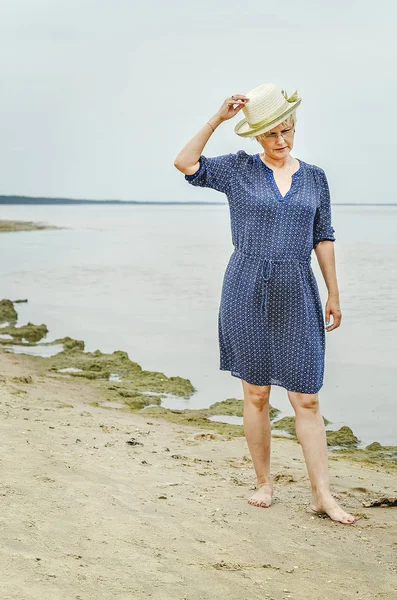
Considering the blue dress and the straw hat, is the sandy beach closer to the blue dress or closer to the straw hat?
the blue dress

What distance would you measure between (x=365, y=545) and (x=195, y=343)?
26.5ft

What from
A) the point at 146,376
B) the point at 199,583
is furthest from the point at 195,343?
the point at 199,583

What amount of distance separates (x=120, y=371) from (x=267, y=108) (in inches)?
222

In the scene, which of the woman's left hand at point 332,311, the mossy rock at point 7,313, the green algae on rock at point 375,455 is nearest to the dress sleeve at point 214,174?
the woman's left hand at point 332,311

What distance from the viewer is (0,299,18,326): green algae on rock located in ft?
44.3

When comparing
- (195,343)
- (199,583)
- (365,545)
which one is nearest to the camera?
(199,583)

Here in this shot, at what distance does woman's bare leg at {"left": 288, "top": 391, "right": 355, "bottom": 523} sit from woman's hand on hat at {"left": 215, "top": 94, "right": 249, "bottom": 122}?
130 centimetres

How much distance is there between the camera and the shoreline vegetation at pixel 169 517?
296cm

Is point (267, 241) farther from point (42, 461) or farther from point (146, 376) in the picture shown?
point (146, 376)

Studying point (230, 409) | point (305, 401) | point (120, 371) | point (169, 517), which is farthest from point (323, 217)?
point (120, 371)

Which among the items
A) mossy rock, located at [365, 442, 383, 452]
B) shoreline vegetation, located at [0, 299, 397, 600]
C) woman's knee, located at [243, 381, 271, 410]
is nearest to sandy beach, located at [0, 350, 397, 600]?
shoreline vegetation, located at [0, 299, 397, 600]

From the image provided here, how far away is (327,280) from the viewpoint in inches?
158

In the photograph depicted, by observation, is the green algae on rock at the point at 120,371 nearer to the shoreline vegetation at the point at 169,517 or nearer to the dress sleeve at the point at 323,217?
the shoreline vegetation at the point at 169,517

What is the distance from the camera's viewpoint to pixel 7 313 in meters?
13.8
